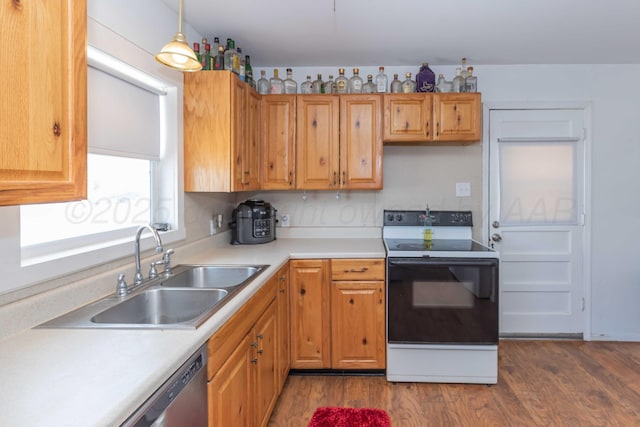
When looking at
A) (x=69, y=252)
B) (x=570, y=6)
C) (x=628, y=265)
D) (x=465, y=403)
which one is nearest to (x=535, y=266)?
(x=628, y=265)

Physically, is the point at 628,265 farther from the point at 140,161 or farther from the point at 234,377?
the point at 140,161

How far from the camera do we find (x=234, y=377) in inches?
60.4

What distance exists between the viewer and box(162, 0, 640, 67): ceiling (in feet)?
7.41

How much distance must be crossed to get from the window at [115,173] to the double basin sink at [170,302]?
26cm

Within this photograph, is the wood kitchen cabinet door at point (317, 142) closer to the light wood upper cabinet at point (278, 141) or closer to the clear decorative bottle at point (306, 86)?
the light wood upper cabinet at point (278, 141)

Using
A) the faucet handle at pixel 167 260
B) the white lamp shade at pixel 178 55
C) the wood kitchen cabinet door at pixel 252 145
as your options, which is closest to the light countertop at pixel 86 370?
the faucet handle at pixel 167 260

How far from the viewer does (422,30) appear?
2.59 meters

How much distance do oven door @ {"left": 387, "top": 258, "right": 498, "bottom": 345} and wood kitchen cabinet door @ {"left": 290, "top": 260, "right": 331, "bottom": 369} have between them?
1.59 ft

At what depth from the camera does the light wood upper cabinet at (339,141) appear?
3014mm

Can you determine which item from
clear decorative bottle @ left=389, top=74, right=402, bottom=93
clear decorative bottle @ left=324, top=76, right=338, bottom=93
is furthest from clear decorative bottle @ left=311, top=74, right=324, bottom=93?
clear decorative bottle @ left=389, top=74, right=402, bottom=93

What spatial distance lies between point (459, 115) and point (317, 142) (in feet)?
3.54

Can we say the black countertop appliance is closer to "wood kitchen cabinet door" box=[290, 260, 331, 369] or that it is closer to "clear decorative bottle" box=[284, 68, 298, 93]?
"wood kitchen cabinet door" box=[290, 260, 331, 369]

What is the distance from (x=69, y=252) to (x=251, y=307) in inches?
30.1

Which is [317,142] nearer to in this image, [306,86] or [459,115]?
[306,86]
